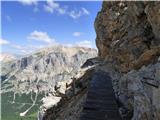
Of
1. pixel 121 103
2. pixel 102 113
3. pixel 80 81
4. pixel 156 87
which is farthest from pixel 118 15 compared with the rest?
pixel 156 87

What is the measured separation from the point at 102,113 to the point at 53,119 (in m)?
16.4

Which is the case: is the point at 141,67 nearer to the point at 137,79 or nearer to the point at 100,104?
the point at 137,79

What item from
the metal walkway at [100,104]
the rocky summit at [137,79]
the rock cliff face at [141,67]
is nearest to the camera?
the rock cliff face at [141,67]

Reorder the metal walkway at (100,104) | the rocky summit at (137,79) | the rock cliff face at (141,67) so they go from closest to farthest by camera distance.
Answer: the rock cliff face at (141,67) < the rocky summit at (137,79) < the metal walkway at (100,104)

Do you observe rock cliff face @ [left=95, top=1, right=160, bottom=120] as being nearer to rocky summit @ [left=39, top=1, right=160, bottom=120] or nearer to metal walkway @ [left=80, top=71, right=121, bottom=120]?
rocky summit @ [left=39, top=1, right=160, bottom=120]

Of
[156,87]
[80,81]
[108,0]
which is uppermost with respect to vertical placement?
[108,0]

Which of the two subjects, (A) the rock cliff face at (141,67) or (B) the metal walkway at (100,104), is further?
(B) the metal walkway at (100,104)

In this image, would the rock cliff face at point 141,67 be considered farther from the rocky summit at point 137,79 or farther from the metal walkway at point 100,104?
the metal walkway at point 100,104

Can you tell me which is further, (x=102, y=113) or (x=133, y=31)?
(x=133, y=31)

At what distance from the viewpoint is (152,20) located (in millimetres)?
21141

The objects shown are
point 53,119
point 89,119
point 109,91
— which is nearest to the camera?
point 89,119

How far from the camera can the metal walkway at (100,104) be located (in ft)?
56.8

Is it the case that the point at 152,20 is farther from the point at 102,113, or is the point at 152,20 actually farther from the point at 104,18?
the point at 104,18

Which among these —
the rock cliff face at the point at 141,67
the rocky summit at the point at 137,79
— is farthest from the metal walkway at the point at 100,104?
the rock cliff face at the point at 141,67
